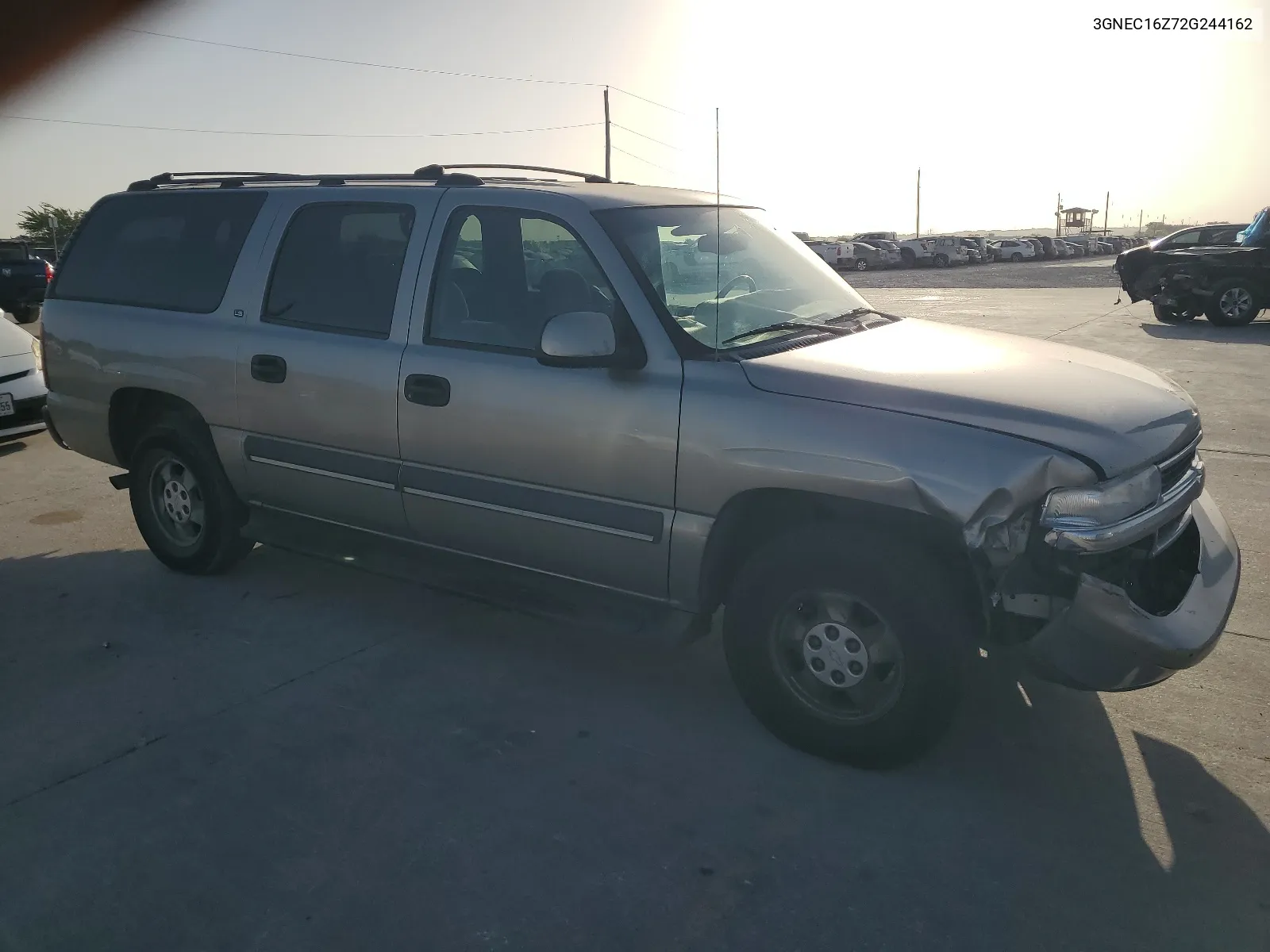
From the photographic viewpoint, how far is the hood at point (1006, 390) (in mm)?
3033

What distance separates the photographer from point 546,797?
10.6 ft

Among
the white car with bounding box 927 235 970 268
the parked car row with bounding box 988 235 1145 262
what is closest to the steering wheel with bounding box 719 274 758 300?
the white car with bounding box 927 235 970 268

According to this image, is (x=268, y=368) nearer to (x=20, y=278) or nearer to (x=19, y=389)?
(x=19, y=389)

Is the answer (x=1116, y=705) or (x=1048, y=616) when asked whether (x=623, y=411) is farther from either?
(x=1116, y=705)

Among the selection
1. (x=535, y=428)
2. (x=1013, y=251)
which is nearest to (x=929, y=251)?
(x=1013, y=251)

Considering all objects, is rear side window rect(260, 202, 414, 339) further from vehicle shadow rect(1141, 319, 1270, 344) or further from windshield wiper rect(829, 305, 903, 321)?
vehicle shadow rect(1141, 319, 1270, 344)

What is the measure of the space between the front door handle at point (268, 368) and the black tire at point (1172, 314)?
1570cm

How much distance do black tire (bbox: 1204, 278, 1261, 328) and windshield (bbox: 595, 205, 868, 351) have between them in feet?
44.8

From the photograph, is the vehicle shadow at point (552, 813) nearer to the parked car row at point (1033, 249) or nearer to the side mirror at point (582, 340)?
the side mirror at point (582, 340)

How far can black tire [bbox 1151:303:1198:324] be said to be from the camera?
1633 centimetres

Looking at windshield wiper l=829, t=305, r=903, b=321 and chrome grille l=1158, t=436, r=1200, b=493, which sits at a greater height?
windshield wiper l=829, t=305, r=903, b=321

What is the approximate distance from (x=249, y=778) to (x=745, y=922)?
173cm

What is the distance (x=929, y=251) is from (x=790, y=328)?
49.0 meters

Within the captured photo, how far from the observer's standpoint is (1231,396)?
956 cm
